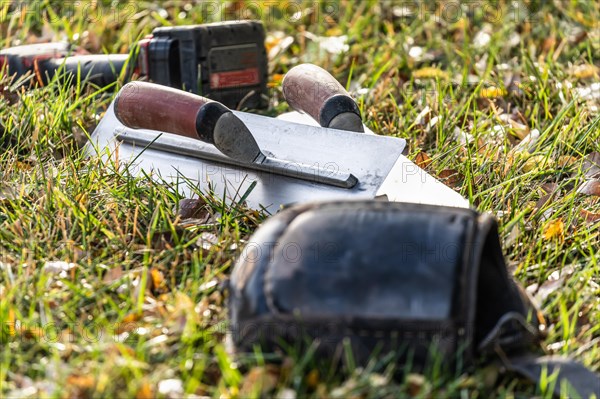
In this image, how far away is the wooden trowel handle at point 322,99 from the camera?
2.74 metres

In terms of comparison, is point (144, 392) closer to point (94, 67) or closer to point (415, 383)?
point (415, 383)

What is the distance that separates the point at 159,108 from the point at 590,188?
1.30 metres

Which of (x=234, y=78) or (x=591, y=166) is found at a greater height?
(x=234, y=78)

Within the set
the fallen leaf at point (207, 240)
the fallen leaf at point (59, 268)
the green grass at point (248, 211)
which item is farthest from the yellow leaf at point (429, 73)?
the fallen leaf at point (59, 268)

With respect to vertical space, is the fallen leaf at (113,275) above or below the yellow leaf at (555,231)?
above

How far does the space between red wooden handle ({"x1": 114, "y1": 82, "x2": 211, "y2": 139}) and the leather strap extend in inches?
41.6

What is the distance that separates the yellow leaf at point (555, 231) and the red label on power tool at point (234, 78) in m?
1.38

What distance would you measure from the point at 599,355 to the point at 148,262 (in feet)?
3.55

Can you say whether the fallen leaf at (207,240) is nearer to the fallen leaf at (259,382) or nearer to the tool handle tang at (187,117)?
the tool handle tang at (187,117)

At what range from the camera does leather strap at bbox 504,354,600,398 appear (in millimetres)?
1882

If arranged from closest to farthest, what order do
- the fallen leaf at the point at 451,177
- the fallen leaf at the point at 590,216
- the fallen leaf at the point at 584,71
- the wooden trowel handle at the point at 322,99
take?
the fallen leaf at the point at 590,216, the wooden trowel handle at the point at 322,99, the fallen leaf at the point at 451,177, the fallen leaf at the point at 584,71

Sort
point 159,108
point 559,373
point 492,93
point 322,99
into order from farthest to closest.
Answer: point 492,93 → point 322,99 → point 159,108 → point 559,373

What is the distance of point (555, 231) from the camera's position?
2521mm

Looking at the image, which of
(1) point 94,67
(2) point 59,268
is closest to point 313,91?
(2) point 59,268
